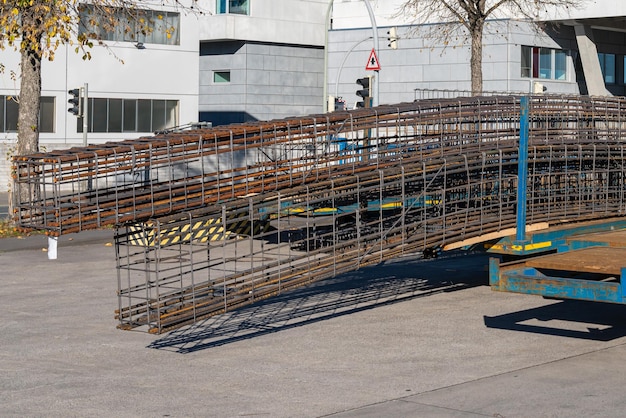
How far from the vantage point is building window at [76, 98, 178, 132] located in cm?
3806

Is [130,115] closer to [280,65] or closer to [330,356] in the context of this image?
[280,65]

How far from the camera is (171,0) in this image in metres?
38.9

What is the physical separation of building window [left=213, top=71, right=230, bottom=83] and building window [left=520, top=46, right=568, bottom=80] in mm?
16055

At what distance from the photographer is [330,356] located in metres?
10.6

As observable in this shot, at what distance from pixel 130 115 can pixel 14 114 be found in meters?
4.39

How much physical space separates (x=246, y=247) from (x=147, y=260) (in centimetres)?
1143

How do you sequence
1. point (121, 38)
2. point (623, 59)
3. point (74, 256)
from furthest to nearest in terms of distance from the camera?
point (623, 59), point (121, 38), point (74, 256)

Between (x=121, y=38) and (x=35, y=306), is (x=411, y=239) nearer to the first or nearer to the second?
(x=35, y=306)

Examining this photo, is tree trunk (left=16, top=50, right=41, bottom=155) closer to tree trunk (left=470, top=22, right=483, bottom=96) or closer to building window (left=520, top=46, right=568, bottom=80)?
tree trunk (left=470, top=22, right=483, bottom=96)

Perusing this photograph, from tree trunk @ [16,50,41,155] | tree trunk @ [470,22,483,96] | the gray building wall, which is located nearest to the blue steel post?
tree trunk @ [16,50,41,155]

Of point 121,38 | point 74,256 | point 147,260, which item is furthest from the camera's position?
point 121,38

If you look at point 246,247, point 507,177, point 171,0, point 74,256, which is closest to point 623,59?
point 171,0

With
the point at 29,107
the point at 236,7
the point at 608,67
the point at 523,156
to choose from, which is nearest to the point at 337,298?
the point at 523,156

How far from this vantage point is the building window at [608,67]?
166 ft
